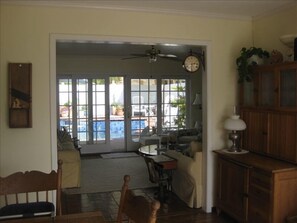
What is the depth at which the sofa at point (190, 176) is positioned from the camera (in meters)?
4.44

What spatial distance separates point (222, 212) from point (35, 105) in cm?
262

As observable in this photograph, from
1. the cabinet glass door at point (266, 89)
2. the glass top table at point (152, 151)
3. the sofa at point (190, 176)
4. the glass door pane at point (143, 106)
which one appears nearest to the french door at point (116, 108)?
the glass door pane at point (143, 106)

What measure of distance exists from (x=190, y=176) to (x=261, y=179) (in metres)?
1.27

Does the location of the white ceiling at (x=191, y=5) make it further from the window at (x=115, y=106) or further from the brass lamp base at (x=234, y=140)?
the window at (x=115, y=106)

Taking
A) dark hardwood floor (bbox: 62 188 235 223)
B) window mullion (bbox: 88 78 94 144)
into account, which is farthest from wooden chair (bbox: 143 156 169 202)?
window mullion (bbox: 88 78 94 144)

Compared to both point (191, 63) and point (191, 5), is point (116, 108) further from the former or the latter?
point (191, 5)

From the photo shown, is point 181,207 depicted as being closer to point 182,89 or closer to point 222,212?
point 222,212

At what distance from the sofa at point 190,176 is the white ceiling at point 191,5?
5.93 feet

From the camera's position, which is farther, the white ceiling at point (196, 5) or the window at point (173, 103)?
the window at point (173, 103)

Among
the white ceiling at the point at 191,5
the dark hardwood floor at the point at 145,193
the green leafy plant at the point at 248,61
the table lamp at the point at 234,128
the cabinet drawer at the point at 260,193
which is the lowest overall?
the dark hardwood floor at the point at 145,193

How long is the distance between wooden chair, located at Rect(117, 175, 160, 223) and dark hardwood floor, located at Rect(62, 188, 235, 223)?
217 centimetres

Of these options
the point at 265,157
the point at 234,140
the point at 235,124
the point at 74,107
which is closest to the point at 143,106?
the point at 74,107

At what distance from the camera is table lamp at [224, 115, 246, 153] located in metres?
3.97

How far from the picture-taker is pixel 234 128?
3963 mm
